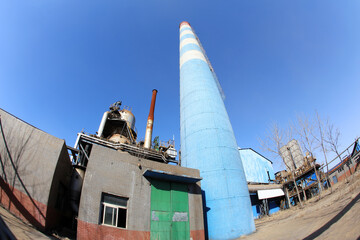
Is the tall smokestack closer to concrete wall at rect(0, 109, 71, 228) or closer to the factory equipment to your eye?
the factory equipment

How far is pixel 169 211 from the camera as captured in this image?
401 inches

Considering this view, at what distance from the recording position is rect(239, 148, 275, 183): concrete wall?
2697 centimetres

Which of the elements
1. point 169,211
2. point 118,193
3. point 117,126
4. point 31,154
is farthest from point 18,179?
point 117,126

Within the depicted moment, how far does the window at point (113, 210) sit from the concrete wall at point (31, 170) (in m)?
2.56

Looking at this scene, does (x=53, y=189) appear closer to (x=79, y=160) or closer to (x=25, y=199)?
(x=25, y=199)

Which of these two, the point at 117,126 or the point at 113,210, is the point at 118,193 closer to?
the point at 113,210

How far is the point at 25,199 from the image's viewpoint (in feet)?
27.8

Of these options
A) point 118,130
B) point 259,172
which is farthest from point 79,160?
Answer: point 259,172

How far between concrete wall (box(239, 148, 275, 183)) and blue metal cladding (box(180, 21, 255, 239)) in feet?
48.0

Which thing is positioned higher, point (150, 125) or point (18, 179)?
point (150, 125)

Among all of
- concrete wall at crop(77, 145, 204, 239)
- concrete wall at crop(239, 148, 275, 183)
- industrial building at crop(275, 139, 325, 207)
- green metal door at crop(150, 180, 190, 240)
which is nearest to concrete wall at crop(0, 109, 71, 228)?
concrete wall at crop(77, 145, 204, 239)

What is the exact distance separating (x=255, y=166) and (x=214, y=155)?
1786 cm

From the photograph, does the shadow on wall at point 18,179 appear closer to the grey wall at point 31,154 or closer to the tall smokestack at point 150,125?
the grey wall at point 31,154

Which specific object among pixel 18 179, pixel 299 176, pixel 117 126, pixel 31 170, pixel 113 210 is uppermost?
pixel 117 126
